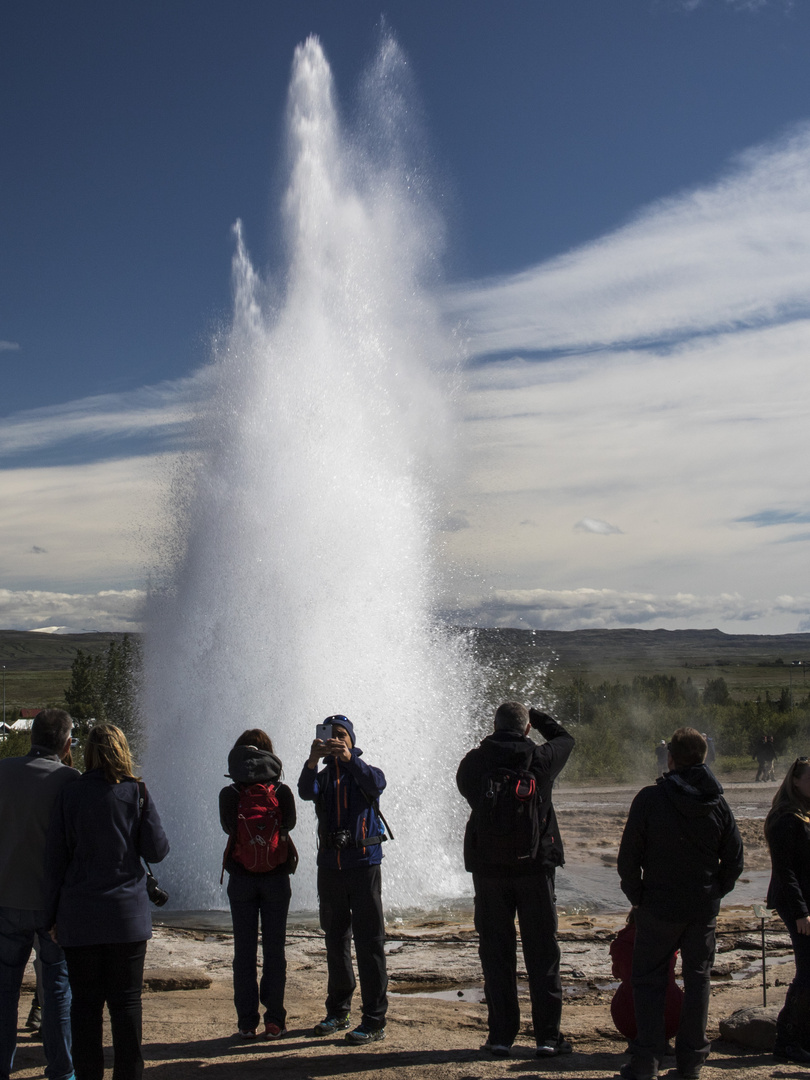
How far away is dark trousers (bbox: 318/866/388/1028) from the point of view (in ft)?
18.1

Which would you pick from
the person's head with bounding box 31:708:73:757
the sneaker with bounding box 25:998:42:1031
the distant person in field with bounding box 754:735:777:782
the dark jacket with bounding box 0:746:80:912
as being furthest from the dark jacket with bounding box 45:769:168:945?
the distant person in field with bounding box 754:735:777:782

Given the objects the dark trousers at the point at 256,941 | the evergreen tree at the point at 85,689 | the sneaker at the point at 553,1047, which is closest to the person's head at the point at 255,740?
the dark trousers at the point at 256,941

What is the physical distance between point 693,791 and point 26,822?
319cm

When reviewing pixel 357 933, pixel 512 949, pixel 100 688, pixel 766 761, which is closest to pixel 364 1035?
pixel 357 933

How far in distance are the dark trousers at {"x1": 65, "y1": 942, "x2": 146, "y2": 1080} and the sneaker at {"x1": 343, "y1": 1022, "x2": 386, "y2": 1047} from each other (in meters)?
1.43

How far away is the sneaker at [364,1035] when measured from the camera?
5.45 meters

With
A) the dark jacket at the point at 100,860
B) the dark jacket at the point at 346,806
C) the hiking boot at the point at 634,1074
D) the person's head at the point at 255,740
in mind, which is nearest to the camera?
the dark jacket at the point at 100,860

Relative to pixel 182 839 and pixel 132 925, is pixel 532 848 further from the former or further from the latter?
pixel 182 839

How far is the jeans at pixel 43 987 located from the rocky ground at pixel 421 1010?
1.76 ft

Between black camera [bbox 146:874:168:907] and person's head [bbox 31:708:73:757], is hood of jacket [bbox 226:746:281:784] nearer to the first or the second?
black camera [bbox 146:874:168:907]

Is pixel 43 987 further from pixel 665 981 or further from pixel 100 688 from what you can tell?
pixel 100 688

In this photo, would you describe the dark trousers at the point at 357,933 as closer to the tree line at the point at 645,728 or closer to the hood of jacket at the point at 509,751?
the hood of jacket at the point at 509,751

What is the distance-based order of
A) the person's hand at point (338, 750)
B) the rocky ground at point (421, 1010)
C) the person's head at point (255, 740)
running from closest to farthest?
the rocky ground at point (421, 1010) < the person's hand at point (338, 750) < the person's head at point (255, 740)

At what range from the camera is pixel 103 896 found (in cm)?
432
